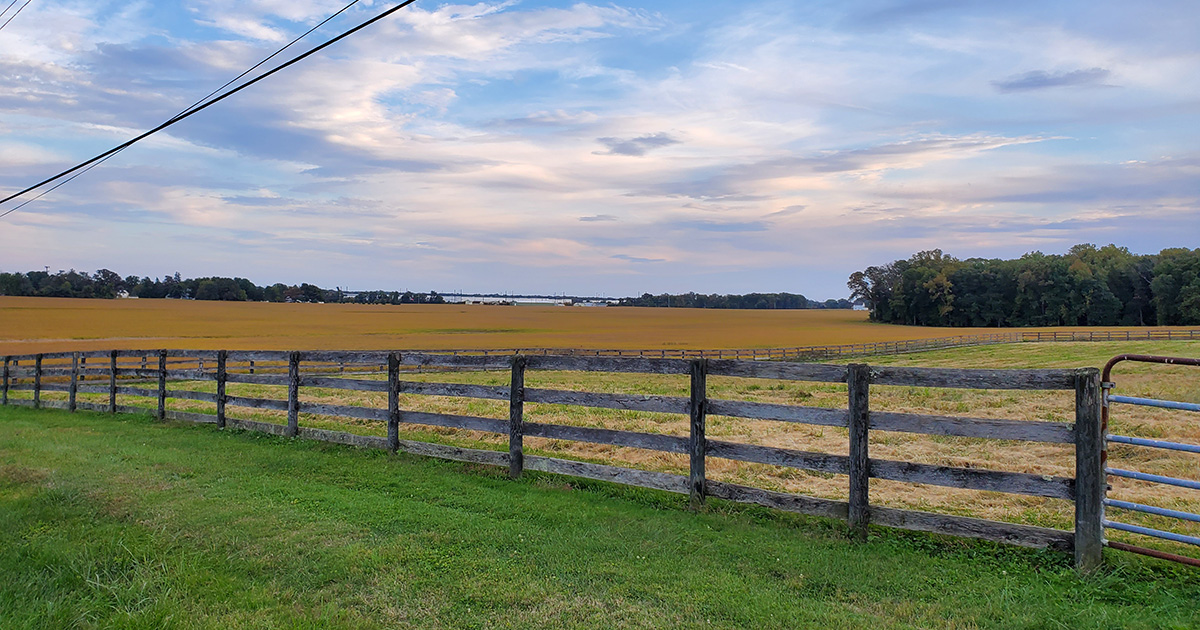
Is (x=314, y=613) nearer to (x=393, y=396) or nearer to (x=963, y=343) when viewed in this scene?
(x=393, y=396)

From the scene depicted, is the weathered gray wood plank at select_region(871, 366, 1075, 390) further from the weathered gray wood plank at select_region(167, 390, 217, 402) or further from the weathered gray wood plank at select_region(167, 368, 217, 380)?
the weathered gray wood plank at select_region(167, 368, 217, 380)

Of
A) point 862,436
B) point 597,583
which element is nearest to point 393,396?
point 597,583

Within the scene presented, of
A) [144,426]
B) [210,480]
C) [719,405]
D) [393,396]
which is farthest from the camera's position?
[144,426]

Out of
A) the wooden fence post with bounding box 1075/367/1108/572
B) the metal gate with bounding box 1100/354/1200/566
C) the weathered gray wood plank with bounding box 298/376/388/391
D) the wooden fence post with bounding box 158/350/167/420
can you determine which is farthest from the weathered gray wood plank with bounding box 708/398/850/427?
the wooden fence post with bounding box 158/350/167/420

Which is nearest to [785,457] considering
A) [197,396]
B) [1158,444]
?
[1158,444]

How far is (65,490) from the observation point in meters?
7.40

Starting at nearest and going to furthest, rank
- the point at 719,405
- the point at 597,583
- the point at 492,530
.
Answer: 1. the point at 597,583
2. the point at 492,530
3. the point at 719,405

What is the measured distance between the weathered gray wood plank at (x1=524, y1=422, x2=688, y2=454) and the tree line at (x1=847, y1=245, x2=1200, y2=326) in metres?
110

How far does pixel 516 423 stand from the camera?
8406 mm

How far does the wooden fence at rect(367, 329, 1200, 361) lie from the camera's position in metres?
48.5

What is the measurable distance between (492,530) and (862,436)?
340 centimetres

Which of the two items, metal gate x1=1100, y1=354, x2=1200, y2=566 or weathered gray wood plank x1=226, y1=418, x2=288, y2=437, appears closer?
metal gate x1=1100, y1=354, x2=1200, y2=566

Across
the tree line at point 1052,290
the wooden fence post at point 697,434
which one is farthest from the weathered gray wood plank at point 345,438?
the tree line at point 1052,290

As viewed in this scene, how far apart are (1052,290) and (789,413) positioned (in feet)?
409
